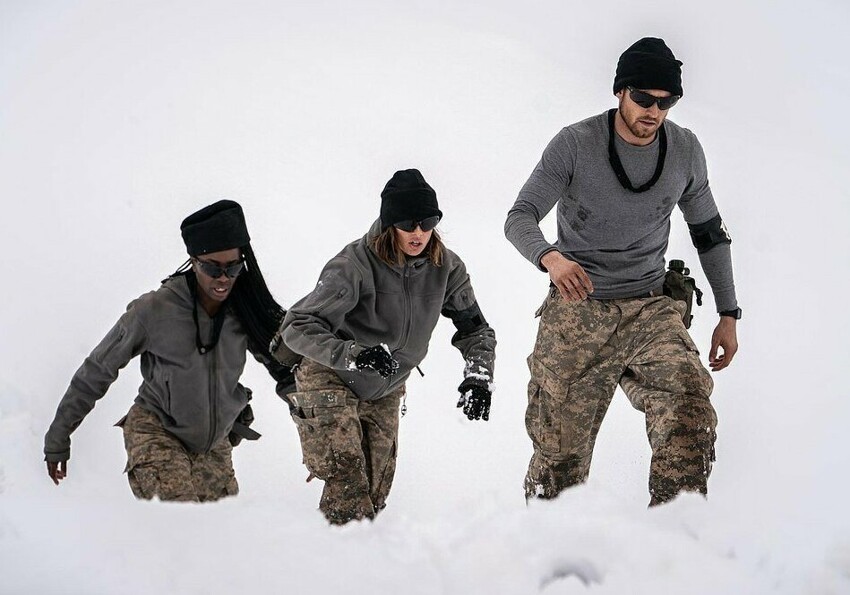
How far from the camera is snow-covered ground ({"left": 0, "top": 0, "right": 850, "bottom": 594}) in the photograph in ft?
12.9

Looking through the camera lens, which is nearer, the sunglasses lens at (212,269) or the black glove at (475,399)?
the black glove at (475,399)

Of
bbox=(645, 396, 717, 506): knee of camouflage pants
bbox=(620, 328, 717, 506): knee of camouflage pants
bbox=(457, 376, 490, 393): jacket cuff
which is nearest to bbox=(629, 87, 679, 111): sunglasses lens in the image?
bbox=(620, 328, 717, 506): knee of camouflage pants

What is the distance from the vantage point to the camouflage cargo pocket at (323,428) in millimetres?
4723

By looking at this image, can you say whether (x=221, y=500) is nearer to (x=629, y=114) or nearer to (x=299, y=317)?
(x=299, y=317)

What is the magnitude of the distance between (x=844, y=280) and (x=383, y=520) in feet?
21.4

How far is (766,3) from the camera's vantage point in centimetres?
1200

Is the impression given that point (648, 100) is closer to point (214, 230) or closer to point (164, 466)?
point (214, 230)

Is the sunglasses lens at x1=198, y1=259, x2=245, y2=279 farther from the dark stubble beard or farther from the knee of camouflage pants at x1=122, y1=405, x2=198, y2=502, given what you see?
the dark stubble beard

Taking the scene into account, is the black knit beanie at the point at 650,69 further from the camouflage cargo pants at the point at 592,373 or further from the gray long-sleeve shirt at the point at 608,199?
the camouflage cargo pants at the point at 592,373

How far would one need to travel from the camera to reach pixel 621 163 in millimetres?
4645

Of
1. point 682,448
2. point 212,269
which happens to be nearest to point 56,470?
point 212,269

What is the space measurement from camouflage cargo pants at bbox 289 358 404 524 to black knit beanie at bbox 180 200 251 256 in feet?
2.08

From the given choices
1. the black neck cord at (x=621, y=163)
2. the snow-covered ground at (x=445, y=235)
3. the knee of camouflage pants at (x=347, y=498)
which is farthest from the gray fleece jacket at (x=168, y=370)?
the black neck cord at (x=621, y=163)

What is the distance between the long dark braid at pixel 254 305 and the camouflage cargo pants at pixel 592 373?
1203mm
